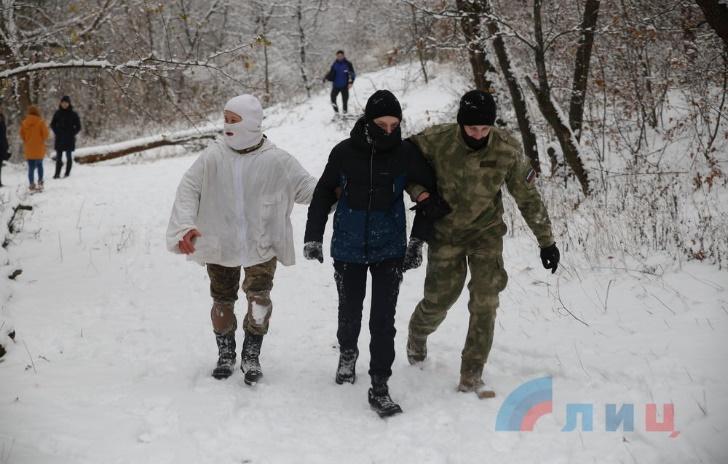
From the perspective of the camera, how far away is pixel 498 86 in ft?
29.7

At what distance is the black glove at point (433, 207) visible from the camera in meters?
3.43

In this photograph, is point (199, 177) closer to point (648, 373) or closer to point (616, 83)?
point (648, 373)

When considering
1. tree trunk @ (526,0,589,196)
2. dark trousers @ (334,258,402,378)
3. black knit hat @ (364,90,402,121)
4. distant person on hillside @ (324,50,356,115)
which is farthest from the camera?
distant person on hillside @ (324,50,356,115)

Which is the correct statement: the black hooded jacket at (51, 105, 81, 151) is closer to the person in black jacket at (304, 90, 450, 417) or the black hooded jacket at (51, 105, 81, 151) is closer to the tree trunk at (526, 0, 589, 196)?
the tree trunk at (526, 0, 589, 196)

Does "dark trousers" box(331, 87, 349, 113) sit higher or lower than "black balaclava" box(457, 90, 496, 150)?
higher

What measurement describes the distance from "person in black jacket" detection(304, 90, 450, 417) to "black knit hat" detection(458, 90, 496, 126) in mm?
406

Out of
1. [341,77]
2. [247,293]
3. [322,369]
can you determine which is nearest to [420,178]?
[247,293]

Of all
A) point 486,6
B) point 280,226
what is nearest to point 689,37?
point 486,6

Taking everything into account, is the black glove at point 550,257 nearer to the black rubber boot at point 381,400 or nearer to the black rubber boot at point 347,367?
the black rubber boot at point 381,400

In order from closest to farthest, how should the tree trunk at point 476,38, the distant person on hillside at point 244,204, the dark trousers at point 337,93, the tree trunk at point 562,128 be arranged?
the distant person on hillside at point 244,204, the tree trunk at point 476,38, the tree trunk at point 562,128, the dark trousers at point 337,93

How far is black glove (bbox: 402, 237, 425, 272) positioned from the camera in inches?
140

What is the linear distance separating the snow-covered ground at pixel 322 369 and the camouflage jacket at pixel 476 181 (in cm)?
113

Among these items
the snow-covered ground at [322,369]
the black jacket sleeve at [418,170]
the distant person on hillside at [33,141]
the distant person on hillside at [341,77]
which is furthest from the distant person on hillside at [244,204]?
the distant person on hillside at [341,77]

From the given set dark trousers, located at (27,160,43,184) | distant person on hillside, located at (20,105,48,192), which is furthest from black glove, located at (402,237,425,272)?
distant person on hillside, located at (20,105,48,192)
